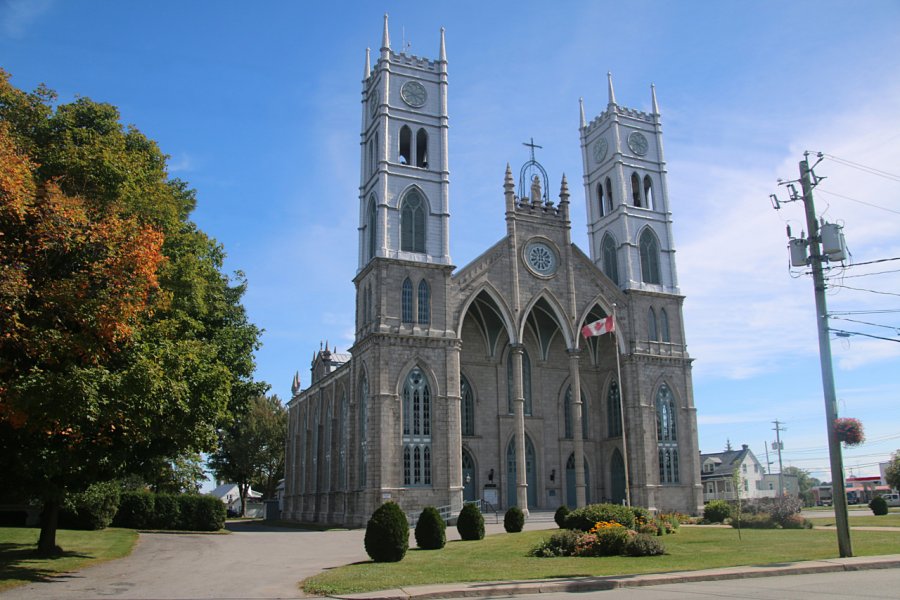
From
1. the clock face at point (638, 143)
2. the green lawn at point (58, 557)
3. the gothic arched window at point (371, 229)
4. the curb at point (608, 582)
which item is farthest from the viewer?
the clock face at point (638, 143)

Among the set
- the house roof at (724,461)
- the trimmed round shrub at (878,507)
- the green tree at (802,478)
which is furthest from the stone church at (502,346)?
the green tree at (802,478)

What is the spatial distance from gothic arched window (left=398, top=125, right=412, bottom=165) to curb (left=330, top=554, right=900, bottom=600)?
34633mm

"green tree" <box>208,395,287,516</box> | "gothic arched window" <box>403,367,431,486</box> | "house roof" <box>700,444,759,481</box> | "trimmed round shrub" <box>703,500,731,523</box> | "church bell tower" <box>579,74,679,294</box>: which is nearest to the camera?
"trimmed round shrub" <box>703,500,731,523</box>

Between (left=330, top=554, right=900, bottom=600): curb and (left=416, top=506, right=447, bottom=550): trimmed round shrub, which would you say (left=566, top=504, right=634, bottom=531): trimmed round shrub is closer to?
(left=416, top=506, right=447, bottom=550): trimmed round shrub

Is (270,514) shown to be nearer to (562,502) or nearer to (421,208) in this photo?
(562,502)

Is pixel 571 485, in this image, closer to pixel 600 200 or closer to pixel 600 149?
pixel 600 200

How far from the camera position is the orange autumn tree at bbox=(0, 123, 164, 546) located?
14.7 m

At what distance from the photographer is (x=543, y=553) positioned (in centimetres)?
2144

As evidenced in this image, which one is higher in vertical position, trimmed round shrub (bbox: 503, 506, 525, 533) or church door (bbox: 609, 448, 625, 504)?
church door (bbox: 609, 448, 625, 504)

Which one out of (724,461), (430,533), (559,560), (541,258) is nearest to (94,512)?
(430,533)

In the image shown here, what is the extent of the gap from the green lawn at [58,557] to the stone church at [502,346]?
45.5ft

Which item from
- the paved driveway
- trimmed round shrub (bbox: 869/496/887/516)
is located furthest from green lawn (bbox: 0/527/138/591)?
trimmed round shrub (bbox: 869/496/887/516)

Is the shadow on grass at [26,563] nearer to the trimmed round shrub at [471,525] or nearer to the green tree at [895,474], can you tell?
the trimmed round shrub at [471,525]

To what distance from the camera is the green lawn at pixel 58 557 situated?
17.9 metres
